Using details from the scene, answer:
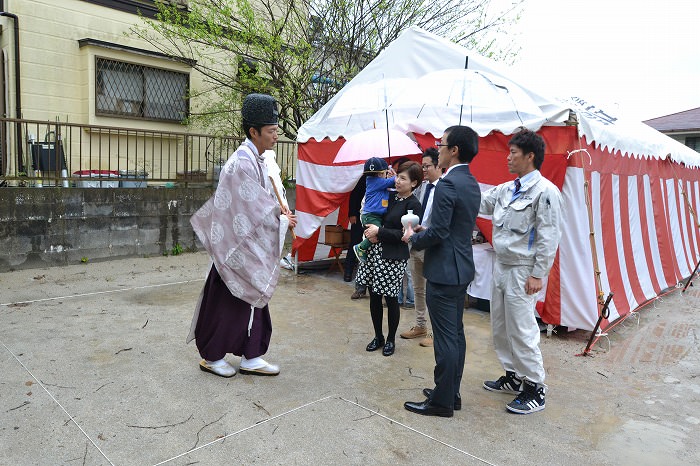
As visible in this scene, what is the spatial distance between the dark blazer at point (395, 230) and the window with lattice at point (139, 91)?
22.3 ft

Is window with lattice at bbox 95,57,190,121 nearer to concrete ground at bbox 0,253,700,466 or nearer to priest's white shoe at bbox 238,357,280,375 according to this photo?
concrete ground at bbox 0,253,700,466

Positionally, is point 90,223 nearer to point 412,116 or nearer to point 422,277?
point 412,116

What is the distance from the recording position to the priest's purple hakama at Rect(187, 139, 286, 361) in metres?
3.47

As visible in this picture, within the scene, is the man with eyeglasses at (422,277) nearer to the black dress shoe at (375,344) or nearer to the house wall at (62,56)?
the black dress shoe at (375,344)

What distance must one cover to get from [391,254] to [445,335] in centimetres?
104

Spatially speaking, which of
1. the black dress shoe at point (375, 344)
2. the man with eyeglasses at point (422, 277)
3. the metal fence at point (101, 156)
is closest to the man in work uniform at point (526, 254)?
the man with eyeglasses at point (422, 277)

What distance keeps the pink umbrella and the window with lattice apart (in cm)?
537

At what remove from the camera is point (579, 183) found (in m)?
4.87

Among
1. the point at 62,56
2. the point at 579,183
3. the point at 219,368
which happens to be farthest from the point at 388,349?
the point at 62,56

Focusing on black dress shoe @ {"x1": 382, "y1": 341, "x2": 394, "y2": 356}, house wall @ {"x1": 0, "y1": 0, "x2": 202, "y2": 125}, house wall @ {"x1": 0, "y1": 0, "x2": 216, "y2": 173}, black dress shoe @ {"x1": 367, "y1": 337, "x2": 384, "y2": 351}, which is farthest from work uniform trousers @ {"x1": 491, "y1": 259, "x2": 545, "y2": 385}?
house wall @ {"x1": 0, "y1": 0, "x2": 202, "y2": 125}

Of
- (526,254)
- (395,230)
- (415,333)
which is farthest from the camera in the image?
(415,333)

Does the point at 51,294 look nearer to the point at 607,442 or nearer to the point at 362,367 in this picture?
the point at 362,367

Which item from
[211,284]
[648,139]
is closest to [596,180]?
[648,139]

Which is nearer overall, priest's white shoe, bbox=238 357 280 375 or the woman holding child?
priest's white shoe, bbox=238 357 280 375
